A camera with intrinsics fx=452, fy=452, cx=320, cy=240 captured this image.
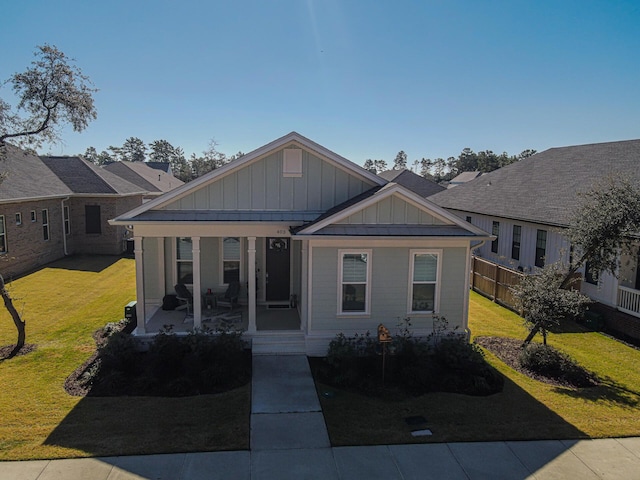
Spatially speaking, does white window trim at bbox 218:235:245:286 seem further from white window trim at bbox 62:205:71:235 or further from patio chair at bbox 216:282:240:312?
white window trim at bbox 62:205:71:235

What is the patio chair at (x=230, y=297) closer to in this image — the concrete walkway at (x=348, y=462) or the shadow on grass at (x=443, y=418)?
the shadow on grass at (x=443, y=418)

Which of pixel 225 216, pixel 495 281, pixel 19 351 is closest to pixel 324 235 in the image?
pixel 225 216

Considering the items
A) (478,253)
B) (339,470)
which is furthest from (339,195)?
(478,253)

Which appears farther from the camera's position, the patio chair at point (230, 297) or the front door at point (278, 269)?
the front door at point (278, 269)

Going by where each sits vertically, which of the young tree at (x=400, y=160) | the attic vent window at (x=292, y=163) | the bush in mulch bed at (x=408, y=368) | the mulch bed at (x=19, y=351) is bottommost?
the mulch bed at (x=19, y=351)

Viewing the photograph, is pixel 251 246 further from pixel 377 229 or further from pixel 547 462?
pixel 547 462

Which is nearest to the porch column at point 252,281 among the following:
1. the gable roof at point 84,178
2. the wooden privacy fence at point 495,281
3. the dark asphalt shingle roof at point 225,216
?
the dark asphalt shingle roof at point 225,216
